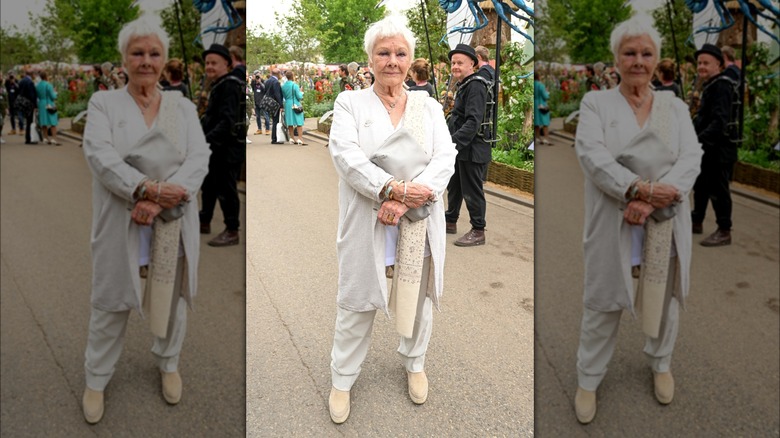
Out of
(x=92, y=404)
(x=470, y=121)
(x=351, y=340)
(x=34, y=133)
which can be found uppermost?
(x=470, y=121)

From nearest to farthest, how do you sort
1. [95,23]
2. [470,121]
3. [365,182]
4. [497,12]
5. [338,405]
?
[95,23] → [365,182] → [338,405] → [497,12] → [470,121]

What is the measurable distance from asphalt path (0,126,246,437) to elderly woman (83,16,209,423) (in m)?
0.02

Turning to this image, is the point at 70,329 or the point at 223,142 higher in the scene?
the point at 223,142

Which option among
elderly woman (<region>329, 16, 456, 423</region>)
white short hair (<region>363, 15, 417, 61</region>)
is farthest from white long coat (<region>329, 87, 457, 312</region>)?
white short hair (<region>363, 15, 417, 61</region>)

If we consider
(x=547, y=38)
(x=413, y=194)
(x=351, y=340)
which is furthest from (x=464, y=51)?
(x=547, y=38)

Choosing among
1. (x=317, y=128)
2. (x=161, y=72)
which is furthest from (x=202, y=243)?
(x=317, y=128)

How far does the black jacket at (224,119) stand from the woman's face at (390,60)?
113 cm

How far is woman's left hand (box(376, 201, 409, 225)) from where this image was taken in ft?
6.29

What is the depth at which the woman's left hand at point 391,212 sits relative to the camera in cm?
192

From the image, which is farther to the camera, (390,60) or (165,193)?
(390,60)

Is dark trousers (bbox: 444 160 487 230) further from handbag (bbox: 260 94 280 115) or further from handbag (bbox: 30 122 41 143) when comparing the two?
handbag (bbox: 30 122 41 143)

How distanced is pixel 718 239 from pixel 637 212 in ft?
0.44

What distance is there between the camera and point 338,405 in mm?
2178

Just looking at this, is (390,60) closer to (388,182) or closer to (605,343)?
(388,182)
